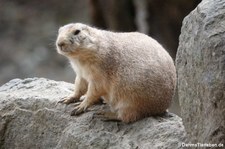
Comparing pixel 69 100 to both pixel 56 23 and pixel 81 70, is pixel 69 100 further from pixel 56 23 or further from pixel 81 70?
pixel 56 23

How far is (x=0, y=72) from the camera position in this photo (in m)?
16.1

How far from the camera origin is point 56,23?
17.8 metres

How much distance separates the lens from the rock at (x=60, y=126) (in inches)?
214

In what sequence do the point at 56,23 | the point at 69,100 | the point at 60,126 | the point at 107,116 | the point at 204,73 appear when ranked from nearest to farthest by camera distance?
the point at 204,73 → the point at 107,116 → the point at 60,126 → the point at 69,100 → the point at 56,23

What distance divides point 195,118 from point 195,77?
1.00 ft

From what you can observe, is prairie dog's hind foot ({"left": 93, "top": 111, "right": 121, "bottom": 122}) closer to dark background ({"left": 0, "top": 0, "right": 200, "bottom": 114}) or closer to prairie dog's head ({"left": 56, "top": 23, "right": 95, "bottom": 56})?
prairie dog's head ({"left": 56, "top": 23, "right": 95, "bottom": 56})

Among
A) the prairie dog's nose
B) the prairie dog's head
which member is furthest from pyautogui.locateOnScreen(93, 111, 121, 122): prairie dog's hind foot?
the prairie dog's nose

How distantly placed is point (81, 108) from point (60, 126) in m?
0.26

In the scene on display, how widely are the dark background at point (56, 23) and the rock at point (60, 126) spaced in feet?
19.4

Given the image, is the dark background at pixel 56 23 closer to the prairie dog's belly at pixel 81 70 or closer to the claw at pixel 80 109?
the prairie dog's belly at pixel 81 70

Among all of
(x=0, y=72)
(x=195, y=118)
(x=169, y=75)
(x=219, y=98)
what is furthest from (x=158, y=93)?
(x=0, y=72)

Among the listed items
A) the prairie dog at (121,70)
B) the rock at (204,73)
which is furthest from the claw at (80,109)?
the rock at (204,73)

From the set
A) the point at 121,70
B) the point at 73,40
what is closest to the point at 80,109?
the point at 121,70

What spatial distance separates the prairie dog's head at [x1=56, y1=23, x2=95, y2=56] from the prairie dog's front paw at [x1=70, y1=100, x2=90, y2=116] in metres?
0.51
